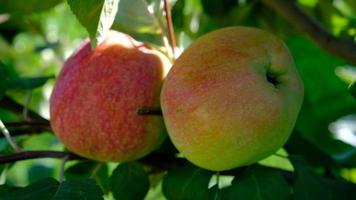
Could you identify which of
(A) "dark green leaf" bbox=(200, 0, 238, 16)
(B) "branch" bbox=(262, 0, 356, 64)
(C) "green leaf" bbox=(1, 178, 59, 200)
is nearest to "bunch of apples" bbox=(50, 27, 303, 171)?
(C) "green leaf" bbox=(1, 178, 59, 200)

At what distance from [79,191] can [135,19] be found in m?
0.42

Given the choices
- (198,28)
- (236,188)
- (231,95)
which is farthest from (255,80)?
(198,28)

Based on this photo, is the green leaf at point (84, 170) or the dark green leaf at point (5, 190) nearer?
the dark green leaf at point (5, 190)

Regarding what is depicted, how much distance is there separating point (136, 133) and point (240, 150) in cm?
24

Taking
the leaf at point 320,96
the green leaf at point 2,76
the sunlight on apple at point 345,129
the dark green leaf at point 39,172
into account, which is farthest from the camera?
the dark green leaf at point 39,172

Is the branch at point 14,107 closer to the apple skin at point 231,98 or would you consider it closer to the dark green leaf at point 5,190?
the dark green leaf at point 5,190

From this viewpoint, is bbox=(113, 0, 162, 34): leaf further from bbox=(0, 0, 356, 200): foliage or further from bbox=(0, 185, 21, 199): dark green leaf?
bbox=(0, 185, 21, 199): dark green leaf

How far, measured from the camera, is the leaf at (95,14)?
0.95 metres

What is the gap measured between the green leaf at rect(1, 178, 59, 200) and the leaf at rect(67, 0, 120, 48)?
29 centimetres

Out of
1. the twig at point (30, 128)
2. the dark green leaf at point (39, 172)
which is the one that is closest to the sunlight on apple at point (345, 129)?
the twig at point (30, 128)

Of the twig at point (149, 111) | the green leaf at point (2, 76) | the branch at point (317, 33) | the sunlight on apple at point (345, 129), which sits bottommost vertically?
the sunlight on apple at point (345, 129)

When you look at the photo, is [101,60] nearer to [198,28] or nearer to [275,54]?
[275,54]

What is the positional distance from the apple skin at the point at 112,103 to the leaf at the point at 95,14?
0.23 metres

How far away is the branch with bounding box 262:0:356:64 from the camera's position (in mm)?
1314
